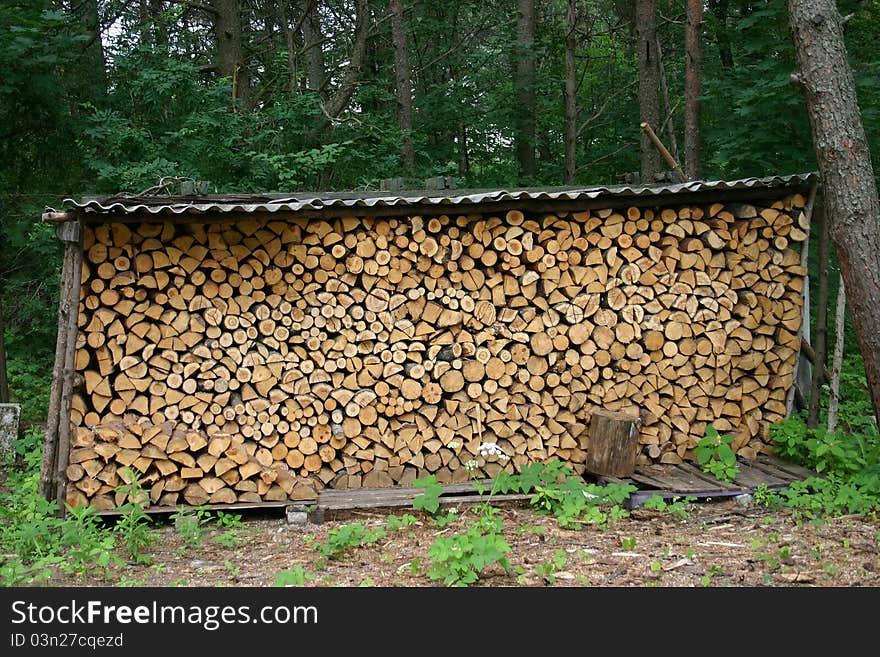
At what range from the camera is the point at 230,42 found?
39.7 ft

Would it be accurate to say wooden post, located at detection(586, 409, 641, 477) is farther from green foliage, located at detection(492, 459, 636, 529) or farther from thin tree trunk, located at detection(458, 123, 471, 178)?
thin tree trunk, located at detection(458, 123, 471, 178)

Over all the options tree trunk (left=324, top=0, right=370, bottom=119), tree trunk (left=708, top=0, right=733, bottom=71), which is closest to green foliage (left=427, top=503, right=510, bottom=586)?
tree trunk (left=324, top=0, right=370, bottom=119)

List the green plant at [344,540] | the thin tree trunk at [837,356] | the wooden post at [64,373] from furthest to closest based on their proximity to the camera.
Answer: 1. the thin tree trunk at [837,356]
2. the wooden post at [64,373]
3. the green plant at [344,540]

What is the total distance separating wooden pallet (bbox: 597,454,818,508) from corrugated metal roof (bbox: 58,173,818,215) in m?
2.18

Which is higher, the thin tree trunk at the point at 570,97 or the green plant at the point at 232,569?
the thin tree trunk at the point at 570,97

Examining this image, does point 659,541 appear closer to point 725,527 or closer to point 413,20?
point 725,527

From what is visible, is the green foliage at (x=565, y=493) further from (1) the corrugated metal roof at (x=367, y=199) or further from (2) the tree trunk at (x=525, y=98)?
(2) the tree trunk at (x=525, y=98)

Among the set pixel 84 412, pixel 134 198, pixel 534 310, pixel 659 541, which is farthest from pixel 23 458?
pixel 659 541

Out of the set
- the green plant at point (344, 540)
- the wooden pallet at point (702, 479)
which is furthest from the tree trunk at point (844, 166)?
the green plant at point (344, 540)

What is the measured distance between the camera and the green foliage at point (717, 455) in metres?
6.18

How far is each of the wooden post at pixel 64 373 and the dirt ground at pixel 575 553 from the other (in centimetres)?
82

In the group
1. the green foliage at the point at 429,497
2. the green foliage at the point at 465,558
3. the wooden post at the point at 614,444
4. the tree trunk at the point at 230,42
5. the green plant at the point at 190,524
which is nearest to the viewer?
the green foliage at the point at 465,558

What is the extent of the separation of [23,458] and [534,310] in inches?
203

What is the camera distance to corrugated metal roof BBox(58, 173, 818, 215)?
220 inches
